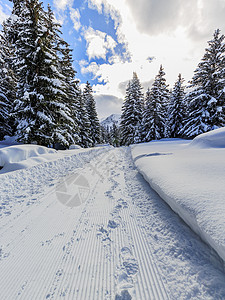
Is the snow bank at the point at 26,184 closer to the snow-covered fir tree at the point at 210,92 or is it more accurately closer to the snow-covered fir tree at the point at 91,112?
the snow-covered fir tree at the point at 210,92

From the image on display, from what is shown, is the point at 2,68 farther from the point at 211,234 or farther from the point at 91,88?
the point at 211,234

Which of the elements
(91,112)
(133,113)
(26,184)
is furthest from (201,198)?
(91,112)

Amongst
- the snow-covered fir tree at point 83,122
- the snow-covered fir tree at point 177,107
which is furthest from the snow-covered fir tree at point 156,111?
the snow-covered fir tree at point 83,122

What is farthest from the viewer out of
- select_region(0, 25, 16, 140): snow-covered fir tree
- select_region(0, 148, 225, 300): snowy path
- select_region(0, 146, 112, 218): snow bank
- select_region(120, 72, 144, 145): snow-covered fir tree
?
select_region(120, 72, 144, 145): snow-covered fir tree

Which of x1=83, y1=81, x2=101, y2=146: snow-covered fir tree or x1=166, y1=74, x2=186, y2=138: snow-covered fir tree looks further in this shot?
x1=83, y1=81, x2=101, y2=146: snow-covered fir tree

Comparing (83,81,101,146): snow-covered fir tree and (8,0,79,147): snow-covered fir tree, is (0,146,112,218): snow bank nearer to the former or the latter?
(8,0,79,147): snow-covered fir tree

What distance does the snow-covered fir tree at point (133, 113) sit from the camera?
2078cm

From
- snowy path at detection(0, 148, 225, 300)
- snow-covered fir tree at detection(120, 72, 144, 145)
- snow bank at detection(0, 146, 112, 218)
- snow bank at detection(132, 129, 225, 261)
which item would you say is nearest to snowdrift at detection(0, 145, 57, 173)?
snow bank at detection(0, 146, 112, 218)

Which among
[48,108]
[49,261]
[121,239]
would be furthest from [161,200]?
[48,108]

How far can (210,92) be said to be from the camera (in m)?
11.9

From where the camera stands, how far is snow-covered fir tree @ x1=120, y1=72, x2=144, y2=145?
818 inches

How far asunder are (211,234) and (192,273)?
0.47m

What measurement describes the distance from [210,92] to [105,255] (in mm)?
15896

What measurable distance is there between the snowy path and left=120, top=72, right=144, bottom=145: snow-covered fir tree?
18712 mm
